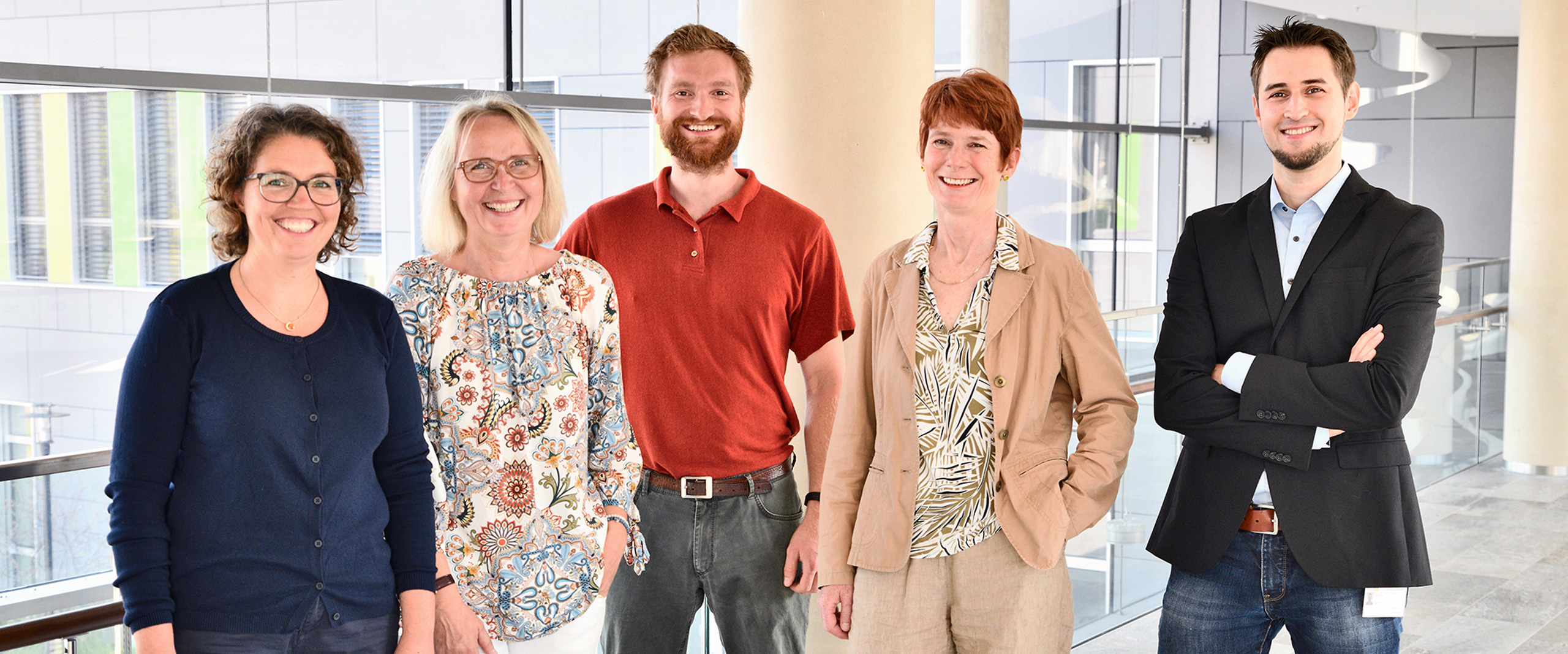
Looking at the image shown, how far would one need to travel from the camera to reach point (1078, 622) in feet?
16.6

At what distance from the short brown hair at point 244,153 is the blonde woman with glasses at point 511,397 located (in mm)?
280

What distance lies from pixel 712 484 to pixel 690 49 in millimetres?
984

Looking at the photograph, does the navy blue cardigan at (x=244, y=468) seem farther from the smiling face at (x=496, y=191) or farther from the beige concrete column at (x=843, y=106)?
the beige concrete column at (x=843, y=106)

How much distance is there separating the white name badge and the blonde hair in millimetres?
1815

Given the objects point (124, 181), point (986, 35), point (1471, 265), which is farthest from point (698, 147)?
point (986, 35)

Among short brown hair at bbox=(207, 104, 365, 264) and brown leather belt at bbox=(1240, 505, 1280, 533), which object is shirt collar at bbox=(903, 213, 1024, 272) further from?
short brown hair at bbox=(207, 104, 365, 264)

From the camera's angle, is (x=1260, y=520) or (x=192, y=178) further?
(x=192, y=178)

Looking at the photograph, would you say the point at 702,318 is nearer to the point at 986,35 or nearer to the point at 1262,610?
the point at 1262,610

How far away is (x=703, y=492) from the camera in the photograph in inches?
105

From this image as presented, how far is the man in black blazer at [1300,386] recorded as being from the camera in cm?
236

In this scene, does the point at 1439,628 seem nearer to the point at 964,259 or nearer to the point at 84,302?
the point at 964,259

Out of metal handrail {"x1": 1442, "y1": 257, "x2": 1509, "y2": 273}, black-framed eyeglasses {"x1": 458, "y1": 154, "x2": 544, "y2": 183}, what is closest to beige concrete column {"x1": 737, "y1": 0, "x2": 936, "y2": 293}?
black-framed eyeglasses {"x1": 458, "y1": 154, "x2": 544, "y2": 183}

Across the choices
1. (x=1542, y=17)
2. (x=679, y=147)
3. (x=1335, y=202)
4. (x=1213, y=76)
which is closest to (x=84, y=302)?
(x=679, y=147)

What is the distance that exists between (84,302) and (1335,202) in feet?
12.8
